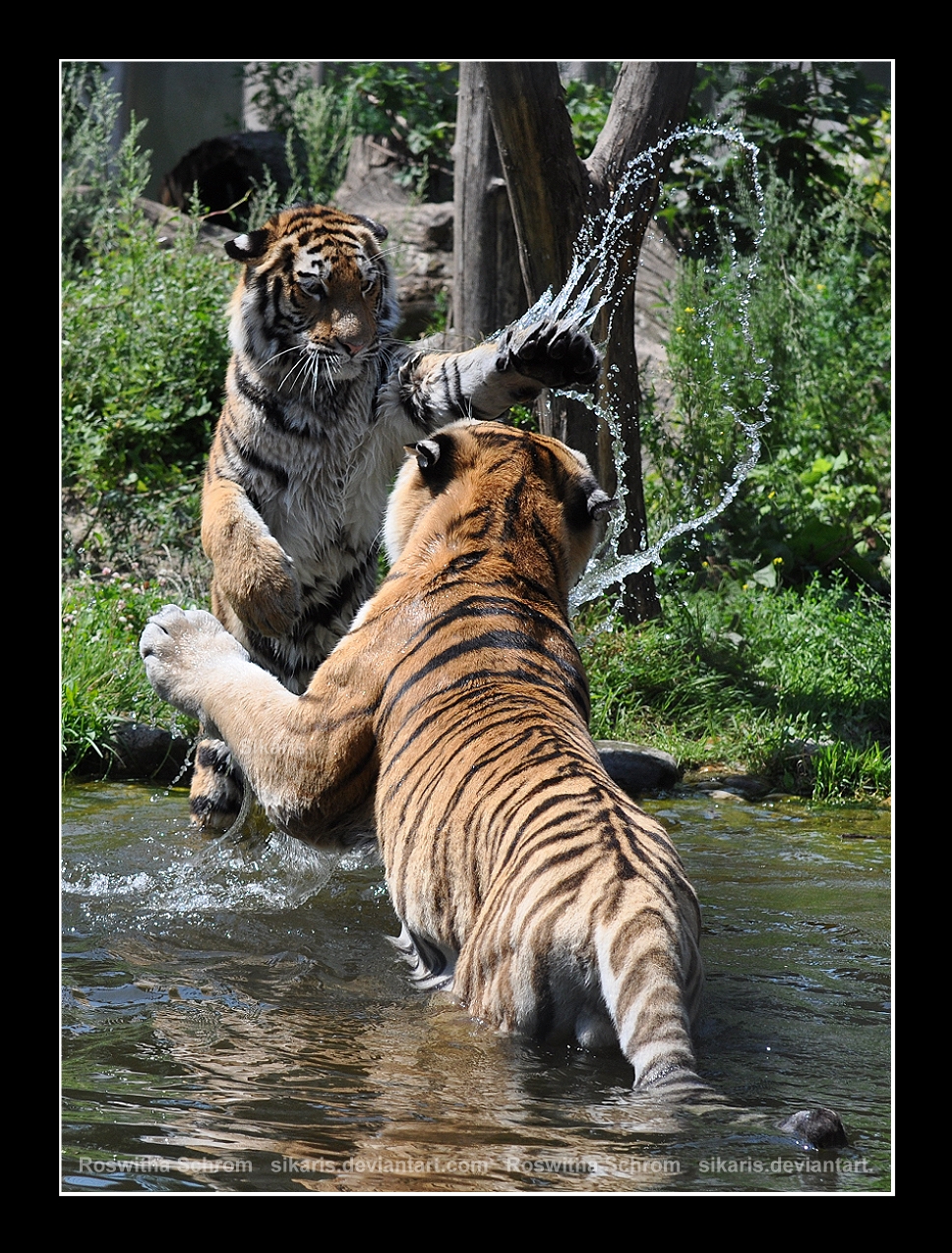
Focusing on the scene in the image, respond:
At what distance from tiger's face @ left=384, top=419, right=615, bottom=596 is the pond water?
1.01 meters

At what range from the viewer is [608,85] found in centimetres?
904

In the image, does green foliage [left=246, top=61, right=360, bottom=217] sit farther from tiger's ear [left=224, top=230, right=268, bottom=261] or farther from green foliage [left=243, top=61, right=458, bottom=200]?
tiger's ear [left=224, top=230, right=268, bottom=261]

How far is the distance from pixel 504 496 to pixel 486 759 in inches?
27.3

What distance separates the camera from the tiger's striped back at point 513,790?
226cm

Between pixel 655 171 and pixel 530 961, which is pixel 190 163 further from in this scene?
pixel 530 961

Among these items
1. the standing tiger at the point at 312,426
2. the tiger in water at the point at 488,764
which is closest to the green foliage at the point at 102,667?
the standing tiger at the point at 312,426

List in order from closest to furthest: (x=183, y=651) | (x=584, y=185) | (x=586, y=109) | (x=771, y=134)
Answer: (x=183, y=651) < (x=584, y=185) < (x=771, y=134) < (x=586, y=109)

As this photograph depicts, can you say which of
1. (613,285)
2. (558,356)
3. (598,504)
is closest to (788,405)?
(613,285)

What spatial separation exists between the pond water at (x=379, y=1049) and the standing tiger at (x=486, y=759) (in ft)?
0.42

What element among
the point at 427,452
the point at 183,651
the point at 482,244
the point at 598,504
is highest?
the point at 482,244

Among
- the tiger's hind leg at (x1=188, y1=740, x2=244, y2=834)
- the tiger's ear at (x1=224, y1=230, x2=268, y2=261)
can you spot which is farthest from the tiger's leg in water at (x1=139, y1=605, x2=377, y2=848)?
the tiger's ear at (x1=224, y1=230, x2=268, y2=261)

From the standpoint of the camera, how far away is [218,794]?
421cm

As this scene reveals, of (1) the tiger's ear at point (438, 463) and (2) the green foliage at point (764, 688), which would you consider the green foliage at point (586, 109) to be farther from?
(1) the tiger's ear at point (438, 463)

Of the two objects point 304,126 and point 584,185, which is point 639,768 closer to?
point 584,185
